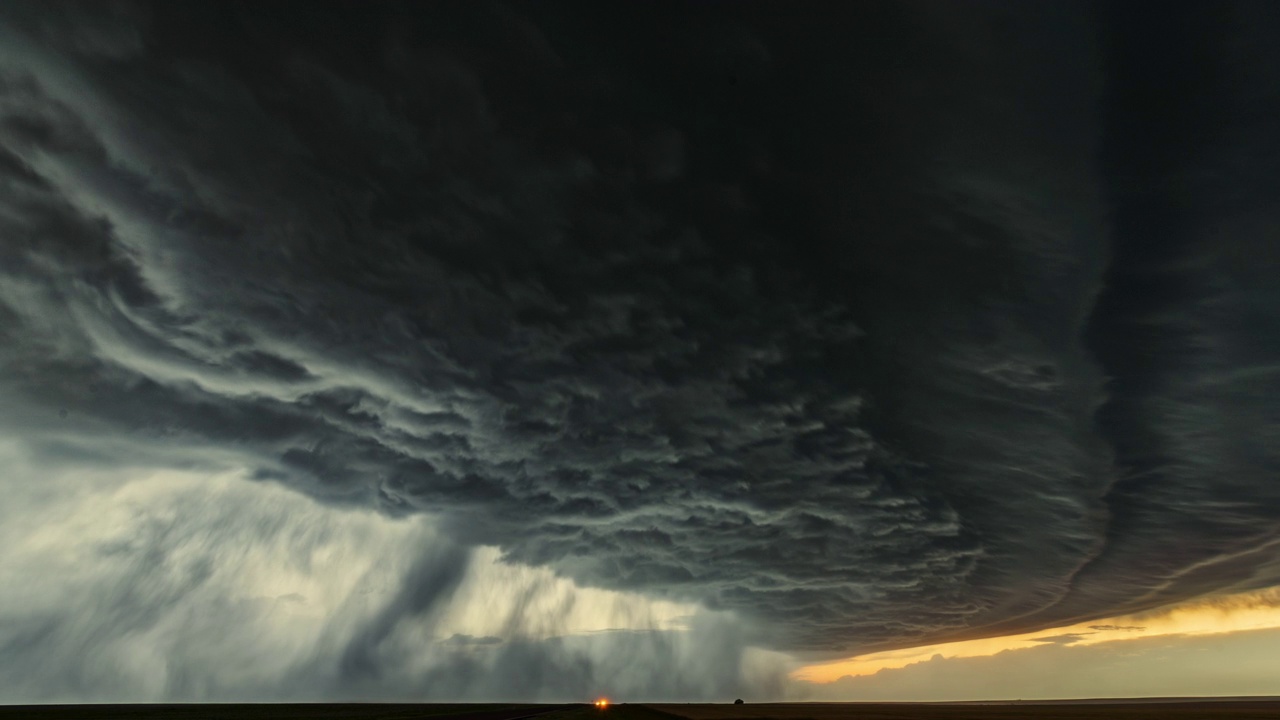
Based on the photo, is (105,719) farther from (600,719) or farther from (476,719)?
(600,719)

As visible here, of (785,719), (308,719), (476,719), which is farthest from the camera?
(308,719)

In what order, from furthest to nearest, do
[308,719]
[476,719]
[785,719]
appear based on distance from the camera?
[308,719]
[476,719]
[785,719]

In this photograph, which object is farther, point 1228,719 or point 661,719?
point 661,719

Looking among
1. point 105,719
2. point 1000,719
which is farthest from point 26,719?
point 1000,719

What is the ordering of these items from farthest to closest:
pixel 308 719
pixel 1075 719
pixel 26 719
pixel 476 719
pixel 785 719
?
1. pixel 26 719
2. pixel 308 719
3. pixel 476 719
4. pixel 1075 719
5. pixel 785 719

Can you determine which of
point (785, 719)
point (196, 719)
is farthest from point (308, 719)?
point (785, 719)

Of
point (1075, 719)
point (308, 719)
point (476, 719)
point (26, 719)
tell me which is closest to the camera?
point (1075, 719)

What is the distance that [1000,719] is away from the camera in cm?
11006

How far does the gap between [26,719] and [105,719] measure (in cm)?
4761

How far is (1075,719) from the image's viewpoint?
9762 cm

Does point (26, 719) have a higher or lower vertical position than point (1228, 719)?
lower

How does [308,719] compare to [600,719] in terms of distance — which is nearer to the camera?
[600,719]

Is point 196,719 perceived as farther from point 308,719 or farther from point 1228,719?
point 1228,719

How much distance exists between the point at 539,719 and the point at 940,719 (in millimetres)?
53570
